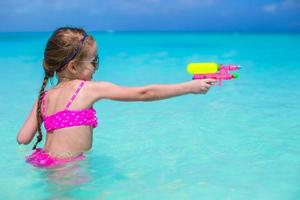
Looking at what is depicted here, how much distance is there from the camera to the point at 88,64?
2.68m

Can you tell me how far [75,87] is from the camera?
8.55 feet

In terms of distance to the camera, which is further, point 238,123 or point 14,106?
point 14,106

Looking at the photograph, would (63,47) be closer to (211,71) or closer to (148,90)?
(148,90)

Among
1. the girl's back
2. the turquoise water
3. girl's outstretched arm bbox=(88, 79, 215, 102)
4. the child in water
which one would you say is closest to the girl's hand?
girl's outstretched arm bbox=(88, 79, 215, 102)

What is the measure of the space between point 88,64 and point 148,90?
0.44 meters

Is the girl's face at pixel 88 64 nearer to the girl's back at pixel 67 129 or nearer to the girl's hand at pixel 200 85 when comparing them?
the girl's back at pixel 67 129

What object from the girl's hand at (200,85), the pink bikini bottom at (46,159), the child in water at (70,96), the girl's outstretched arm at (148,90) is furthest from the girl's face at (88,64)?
the girl's hand at (200,85)

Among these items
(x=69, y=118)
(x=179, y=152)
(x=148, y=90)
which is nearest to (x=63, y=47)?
(x=69, y=118)

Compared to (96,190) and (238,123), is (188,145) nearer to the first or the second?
(238,123)

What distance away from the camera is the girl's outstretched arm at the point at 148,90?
238cm

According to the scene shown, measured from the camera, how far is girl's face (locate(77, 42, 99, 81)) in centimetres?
266

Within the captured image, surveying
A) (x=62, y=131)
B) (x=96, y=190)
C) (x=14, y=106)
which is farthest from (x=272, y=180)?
(x=14, y=106)

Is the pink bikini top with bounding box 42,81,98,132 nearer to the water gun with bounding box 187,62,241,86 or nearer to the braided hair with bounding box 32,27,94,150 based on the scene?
the braided hair with bounding box 32,27,94,150

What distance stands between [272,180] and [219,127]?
1.48 meters
